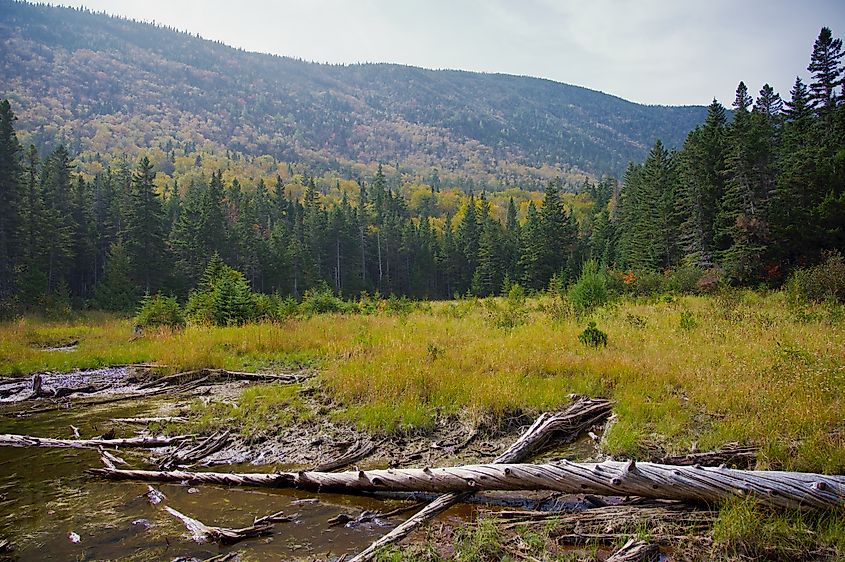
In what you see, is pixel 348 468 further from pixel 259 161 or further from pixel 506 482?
pixel 259 161

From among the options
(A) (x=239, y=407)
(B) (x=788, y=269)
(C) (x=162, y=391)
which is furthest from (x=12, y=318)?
(B) (x=788, y=269)

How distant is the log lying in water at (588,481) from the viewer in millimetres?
4527

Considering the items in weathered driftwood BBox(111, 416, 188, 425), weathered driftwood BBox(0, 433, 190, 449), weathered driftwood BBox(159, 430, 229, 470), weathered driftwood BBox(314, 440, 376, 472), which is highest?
weathered driftwood BBox(314, 440, 376, 472)

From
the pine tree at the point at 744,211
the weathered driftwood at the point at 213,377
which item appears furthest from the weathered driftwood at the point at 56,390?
the pine tree at the point at 744,211

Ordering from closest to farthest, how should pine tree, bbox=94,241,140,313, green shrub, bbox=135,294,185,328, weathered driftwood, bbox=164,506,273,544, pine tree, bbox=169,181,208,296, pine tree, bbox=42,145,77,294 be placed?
weathered driftwood, bbox=164,506,273,544 → green shrub, bbox=135,294,185,328 → pine tree, bbox=94,241,140,313 → pine tree, bbox=42,145,77,294 → pine tree, bbox=169,181,208,296

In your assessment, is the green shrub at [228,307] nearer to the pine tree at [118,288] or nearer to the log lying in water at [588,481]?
the log lying in water at [588,481]

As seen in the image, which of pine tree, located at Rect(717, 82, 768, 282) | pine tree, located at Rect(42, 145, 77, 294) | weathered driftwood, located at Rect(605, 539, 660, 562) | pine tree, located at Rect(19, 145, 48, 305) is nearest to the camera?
weathered driftwood, located at Rect(605, 539, 660, 562)

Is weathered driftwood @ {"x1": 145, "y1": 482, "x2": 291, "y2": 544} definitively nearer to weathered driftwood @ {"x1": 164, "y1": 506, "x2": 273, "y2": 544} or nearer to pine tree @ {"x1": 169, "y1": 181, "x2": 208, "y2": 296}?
weathered driftwood @ {"x1": 164, "y1": 506, "x2": 273, "y2": 544}

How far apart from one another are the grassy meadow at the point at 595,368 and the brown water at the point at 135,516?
2.31m

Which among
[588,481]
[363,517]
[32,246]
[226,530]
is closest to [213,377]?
[226,530]

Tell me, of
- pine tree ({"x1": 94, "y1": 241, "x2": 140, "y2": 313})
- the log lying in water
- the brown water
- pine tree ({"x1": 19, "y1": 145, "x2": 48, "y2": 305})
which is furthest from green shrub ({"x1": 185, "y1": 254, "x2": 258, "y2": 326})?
pine tree ({"x1": 94, "y1": 241, "x2": 140, "y2": 313})

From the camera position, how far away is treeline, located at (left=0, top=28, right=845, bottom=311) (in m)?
31.1

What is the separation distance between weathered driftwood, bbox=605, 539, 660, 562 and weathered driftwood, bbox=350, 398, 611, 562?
6.02 ft

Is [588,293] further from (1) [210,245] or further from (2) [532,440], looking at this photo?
(1) [210,245]
